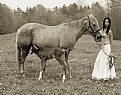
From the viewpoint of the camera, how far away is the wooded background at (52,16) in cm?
5431

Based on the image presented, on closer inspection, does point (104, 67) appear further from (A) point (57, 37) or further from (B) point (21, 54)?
(B) point (21, 54)

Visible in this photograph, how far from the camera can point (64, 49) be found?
1076cm

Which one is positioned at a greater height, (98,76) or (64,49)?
(64,49)

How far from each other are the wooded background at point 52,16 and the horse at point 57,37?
138 feet

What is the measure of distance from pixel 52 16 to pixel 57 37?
55.8 m

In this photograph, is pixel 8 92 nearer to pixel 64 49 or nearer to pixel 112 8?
pixel 64 49

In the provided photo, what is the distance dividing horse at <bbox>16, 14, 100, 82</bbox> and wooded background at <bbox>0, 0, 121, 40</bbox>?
4220cm

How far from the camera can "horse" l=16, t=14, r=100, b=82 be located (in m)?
10.8

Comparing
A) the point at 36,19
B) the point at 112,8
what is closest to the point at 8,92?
the point at 112,8

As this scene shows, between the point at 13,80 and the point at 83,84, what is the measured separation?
8.89 ft

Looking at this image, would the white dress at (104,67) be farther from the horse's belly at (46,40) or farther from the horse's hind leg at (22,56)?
the horse's hind leg at (22,56)

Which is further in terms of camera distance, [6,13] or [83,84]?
[6,13]

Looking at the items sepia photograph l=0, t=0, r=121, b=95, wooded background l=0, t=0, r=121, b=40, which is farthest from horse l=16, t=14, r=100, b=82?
wooded background l=0, t=0, r=121, b=40

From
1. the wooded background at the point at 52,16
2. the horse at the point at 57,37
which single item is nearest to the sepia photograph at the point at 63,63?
the horse at the point at 57,37
